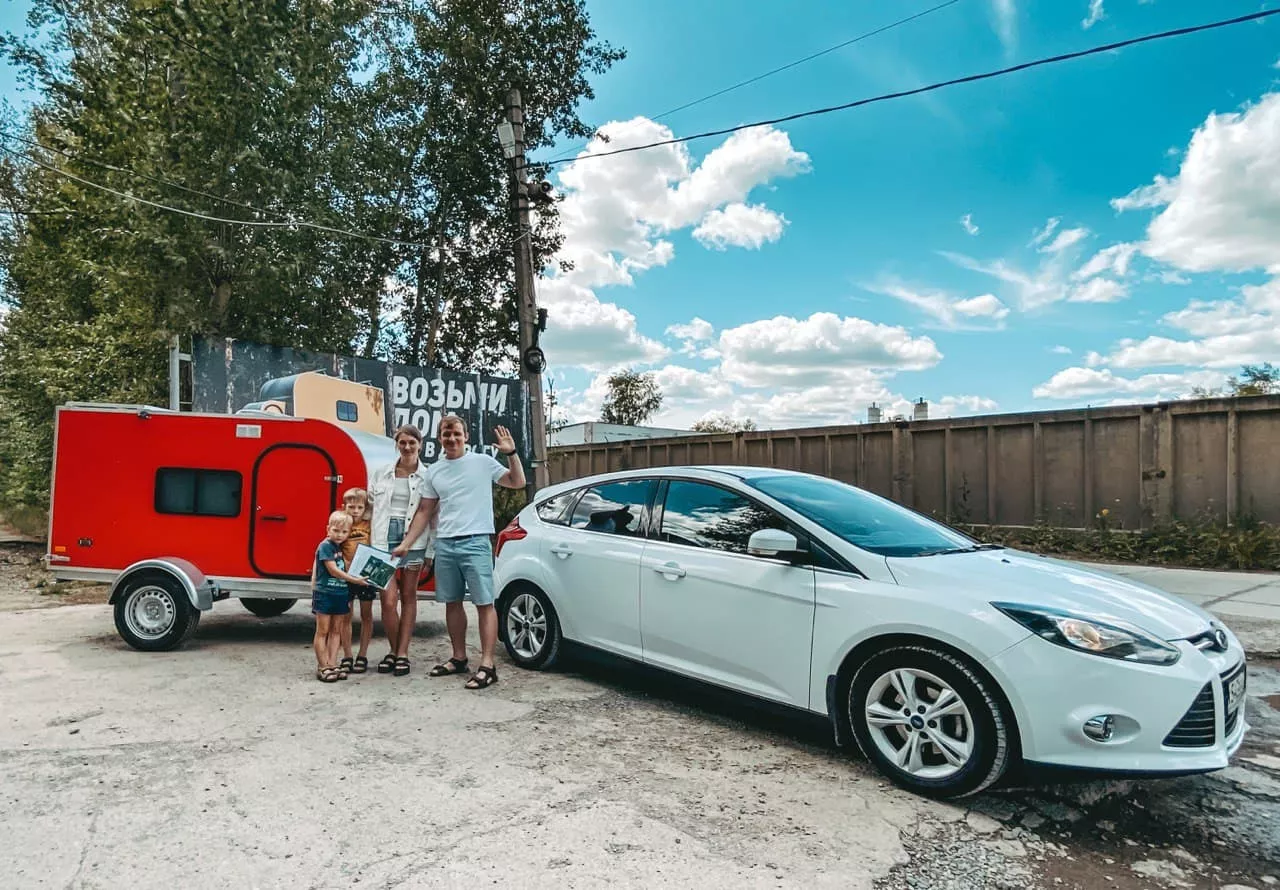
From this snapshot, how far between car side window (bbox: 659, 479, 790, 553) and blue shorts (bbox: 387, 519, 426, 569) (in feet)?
6.41

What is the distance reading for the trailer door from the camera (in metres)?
6.29

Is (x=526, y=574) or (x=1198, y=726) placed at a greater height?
(x=526, y=574)

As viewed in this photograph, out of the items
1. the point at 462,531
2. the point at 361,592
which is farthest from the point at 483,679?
the point at 361,592

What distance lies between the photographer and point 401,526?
561cm

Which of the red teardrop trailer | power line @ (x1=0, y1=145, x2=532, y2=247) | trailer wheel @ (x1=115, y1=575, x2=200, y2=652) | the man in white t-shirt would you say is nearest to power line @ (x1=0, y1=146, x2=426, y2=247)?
power line @ (x1=0, y1=145, x2=532, y2=247)

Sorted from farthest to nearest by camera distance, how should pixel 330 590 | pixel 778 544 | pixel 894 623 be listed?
pixel 330 590 < pixel 778 544 < pixel 894 623

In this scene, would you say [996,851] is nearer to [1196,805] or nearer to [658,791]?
[1196,805]

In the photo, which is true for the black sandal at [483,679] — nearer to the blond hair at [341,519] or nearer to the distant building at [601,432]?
the blond hair at [341,519]

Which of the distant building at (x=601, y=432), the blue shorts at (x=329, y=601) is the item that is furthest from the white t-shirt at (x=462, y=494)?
the distant building at (x=601, y=432)

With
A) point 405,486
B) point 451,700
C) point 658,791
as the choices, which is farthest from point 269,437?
point 658,791

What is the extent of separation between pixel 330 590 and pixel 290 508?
1.36m

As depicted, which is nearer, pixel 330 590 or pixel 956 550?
pixel 956 550

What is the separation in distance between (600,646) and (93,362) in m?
11.1

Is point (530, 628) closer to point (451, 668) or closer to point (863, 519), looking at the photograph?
point (451, 668)
